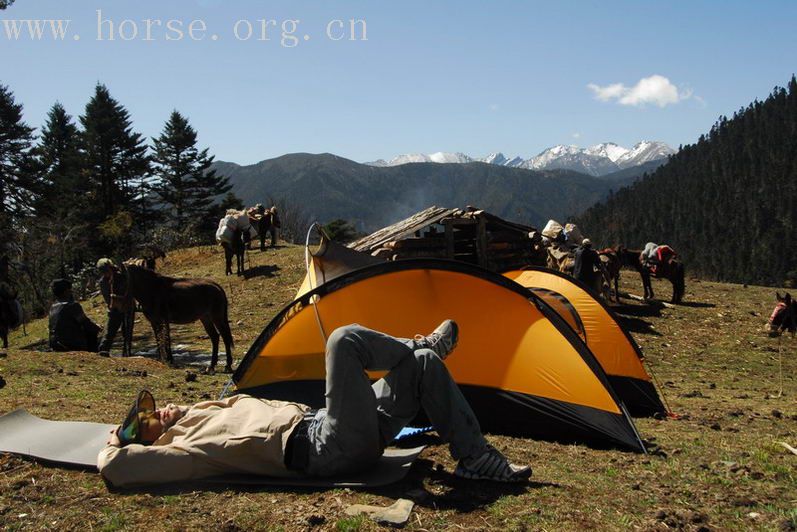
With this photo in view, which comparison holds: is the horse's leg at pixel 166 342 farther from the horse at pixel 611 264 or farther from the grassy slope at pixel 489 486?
the horse at pixel 611 264

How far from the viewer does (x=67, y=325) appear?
11570mm

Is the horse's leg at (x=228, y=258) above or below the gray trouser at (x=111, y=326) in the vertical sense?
above

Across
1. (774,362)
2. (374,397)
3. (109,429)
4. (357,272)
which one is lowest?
(774,362)

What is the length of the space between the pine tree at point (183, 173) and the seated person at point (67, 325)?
5026 cm

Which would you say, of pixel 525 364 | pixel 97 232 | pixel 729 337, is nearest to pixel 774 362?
pixel 729 337

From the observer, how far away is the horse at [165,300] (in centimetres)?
1145

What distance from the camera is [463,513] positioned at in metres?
4.14

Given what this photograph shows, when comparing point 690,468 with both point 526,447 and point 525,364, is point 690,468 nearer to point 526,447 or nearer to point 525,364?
point 526,447

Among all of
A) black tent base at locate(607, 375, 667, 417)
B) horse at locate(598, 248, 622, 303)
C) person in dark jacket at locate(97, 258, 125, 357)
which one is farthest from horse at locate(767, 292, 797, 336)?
person in dark jacket at locate(97, 258, 125, 357)

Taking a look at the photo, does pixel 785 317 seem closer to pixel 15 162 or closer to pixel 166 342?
pixel 166 342

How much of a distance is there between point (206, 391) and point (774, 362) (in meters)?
11.8

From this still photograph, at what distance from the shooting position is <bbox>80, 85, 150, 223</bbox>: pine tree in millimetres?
51844

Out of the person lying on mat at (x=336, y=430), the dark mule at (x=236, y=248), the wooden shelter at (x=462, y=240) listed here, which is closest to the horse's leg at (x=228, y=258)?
the dark mule at (x=236, y=248)

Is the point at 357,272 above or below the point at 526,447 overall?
above
